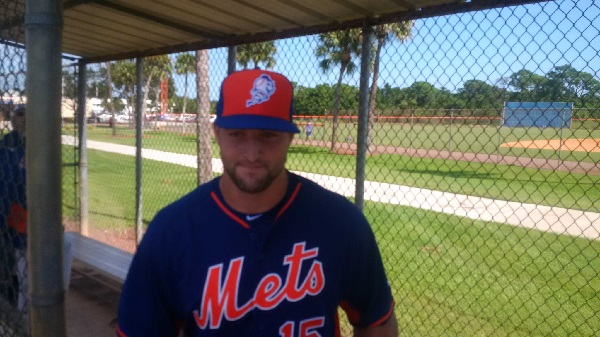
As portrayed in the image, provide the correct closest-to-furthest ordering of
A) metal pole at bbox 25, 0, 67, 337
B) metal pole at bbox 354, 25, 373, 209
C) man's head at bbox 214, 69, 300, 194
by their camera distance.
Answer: metal pole at bbox 25, 0, 67, 337
man's head at bbox 214, 69, 300, 194
metal pole at bbox 354, 25, 373, 209

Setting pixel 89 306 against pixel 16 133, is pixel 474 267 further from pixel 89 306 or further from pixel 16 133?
pixel 16 133

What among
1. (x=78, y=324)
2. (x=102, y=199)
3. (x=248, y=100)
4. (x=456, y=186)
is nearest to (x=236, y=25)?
(x=248, y=100)

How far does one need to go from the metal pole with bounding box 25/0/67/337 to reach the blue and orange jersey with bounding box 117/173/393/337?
0.28m

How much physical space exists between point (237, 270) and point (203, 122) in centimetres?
643

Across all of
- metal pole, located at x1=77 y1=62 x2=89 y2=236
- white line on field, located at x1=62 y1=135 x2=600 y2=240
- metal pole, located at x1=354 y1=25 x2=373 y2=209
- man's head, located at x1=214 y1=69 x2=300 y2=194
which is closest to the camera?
man's head, located at x1=214 y1=69 x2=300 y2=194

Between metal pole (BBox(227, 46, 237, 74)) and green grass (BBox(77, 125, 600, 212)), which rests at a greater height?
metal pole (BBox(227, 46, 237, 74))

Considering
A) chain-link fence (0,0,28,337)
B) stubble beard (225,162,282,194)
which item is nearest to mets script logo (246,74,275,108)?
stubble beard (225,162,282,194)

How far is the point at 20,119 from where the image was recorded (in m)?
3.31

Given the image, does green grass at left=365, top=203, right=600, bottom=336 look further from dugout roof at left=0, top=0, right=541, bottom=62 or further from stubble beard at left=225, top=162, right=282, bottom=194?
stubble beard at left=225, top=162, right=282, bottom=194

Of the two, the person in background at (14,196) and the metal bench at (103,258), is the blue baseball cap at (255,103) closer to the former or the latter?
the person in background at (14,196)

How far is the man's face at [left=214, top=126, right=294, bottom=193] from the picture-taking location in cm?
173

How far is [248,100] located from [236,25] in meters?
2.40

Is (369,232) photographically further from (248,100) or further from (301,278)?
(248,100)

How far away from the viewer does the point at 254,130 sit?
1782mm
